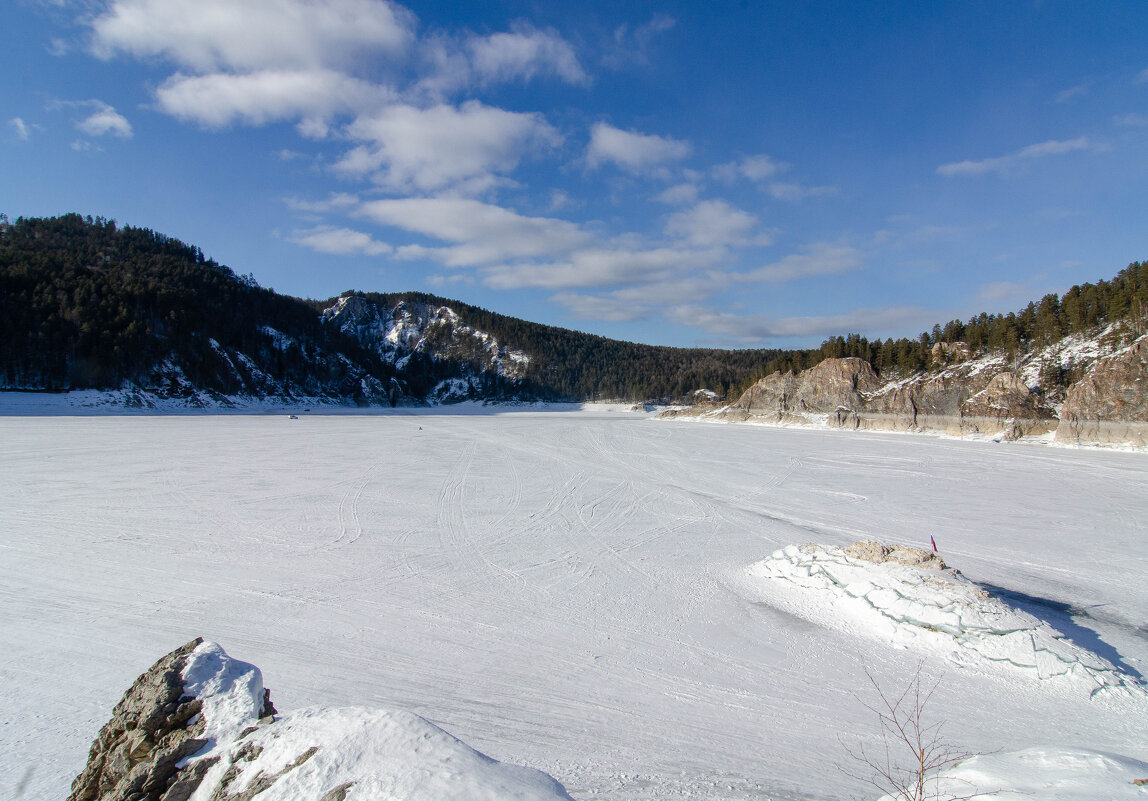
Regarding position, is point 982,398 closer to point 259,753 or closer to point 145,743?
point 259,753

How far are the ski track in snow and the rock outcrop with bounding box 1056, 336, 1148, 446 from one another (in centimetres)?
1607

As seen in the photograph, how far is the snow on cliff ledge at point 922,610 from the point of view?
5930 millimetres

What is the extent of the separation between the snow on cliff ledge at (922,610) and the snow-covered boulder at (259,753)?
6.49 meters

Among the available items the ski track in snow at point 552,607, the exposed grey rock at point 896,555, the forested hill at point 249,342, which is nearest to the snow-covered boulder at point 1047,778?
the ski track in snow at point 552,607

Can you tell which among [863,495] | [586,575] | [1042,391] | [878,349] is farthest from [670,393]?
[586,575]

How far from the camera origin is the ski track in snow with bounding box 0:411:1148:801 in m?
4.77

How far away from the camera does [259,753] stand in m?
2.64

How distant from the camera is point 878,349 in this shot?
5559cm

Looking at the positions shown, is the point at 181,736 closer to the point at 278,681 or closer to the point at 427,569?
the point at 278,681

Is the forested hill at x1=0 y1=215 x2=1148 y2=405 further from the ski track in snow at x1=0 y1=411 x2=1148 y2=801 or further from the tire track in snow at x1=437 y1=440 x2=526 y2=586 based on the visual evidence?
the tire track in snow at x1=437 y1=440 x2=526 y2=586

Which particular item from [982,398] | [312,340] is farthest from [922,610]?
[312,340]

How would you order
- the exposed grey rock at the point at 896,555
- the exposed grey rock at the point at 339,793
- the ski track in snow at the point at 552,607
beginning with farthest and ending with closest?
1. the exposed grey rock at the point at 896,555
2. the ski track in snow at the point at 552,607
3. the exposed grey rock at the point at 339,793

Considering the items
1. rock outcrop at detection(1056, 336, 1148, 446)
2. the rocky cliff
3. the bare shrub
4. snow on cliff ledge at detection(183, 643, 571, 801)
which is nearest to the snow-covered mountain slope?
the rocky cliff

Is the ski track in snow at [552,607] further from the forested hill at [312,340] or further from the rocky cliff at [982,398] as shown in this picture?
the forested hill at [312,340]
